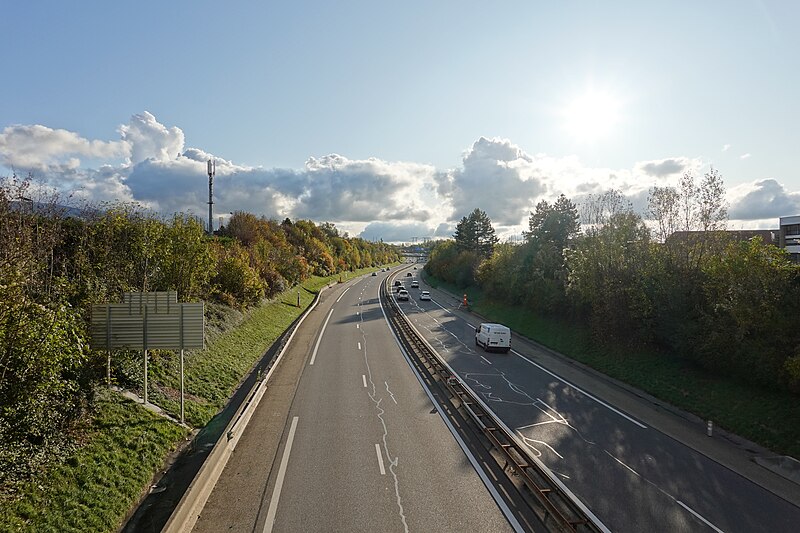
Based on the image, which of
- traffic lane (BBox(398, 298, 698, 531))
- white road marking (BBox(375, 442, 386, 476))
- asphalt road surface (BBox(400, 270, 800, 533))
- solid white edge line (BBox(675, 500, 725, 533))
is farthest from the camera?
white road marking (BBox(375, 442, 386, 476))

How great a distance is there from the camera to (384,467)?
12.5 meters

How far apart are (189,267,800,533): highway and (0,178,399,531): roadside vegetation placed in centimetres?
250

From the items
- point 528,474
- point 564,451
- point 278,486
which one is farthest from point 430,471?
point 564,451

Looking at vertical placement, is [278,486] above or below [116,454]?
below

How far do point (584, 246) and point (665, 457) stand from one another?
1962cm

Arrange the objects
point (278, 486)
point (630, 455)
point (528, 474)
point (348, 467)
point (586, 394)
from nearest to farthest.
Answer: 1. point (278, 486)
2. point (528, 474)
3. point (348, 467)
4. point (630, 455)
5. point (586, 394)

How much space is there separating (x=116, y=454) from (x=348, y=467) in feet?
19.9

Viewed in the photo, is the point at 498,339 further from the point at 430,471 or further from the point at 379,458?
the point at 430,471

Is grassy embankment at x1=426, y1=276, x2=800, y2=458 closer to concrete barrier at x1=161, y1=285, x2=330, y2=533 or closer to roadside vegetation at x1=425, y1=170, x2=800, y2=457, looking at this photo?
roadside vegetation at x1=425, y1=170, x2=800, y2=457

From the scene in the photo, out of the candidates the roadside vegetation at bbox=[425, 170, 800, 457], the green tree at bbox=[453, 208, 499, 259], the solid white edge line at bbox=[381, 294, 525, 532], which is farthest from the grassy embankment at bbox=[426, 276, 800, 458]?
the green tree at bbox=[453, 208, 499, 259]

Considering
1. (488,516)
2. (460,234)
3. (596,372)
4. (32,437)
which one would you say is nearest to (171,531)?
(32,437)

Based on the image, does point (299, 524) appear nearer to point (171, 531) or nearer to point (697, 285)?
point (171, 531)

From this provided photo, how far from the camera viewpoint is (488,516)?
33.2ft

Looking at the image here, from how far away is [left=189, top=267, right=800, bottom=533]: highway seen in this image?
10.2 m
